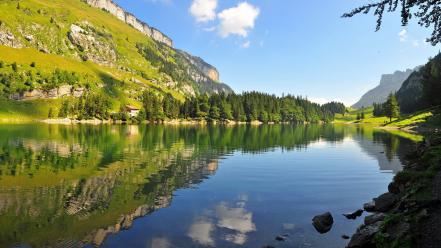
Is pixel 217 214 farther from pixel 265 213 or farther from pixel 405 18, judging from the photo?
pixel 405 18

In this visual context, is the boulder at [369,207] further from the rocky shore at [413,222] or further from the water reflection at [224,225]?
Result: the water reflection at [224,225]

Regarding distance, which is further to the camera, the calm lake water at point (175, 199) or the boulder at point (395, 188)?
the boulder at point (395, 188)

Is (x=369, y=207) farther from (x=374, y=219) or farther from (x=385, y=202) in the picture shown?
(x=374, y=219)

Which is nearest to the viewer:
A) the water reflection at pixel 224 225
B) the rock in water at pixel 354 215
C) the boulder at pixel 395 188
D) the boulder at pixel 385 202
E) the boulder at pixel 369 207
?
the water reflection at pixel 224 225

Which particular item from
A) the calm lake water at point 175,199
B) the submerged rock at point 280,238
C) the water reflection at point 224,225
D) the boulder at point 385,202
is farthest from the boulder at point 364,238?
the boulder at point 385,202

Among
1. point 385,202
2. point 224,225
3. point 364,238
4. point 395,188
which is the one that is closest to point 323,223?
point 364,238

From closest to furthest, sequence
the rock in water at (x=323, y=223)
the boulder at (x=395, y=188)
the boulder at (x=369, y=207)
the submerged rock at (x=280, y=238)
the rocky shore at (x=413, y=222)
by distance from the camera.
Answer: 1. the rocky shore at (x=413, y=222)
2. the submerged rock at (x=280, y=238)
3. the rock in water at (x=323, y=223)
4. the boulder at (x=369, y=207)
5. the boulder at (x=395, y=188)

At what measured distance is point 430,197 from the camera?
21.5m

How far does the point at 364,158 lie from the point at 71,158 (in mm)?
56758

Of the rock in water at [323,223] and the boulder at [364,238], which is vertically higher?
the boulder at [364,238]

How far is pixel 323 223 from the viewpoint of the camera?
90.0ft

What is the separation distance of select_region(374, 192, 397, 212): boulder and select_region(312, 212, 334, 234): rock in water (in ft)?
15.8

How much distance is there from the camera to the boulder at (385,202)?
96.6 feet

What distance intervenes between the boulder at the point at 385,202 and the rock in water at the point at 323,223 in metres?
4.83
